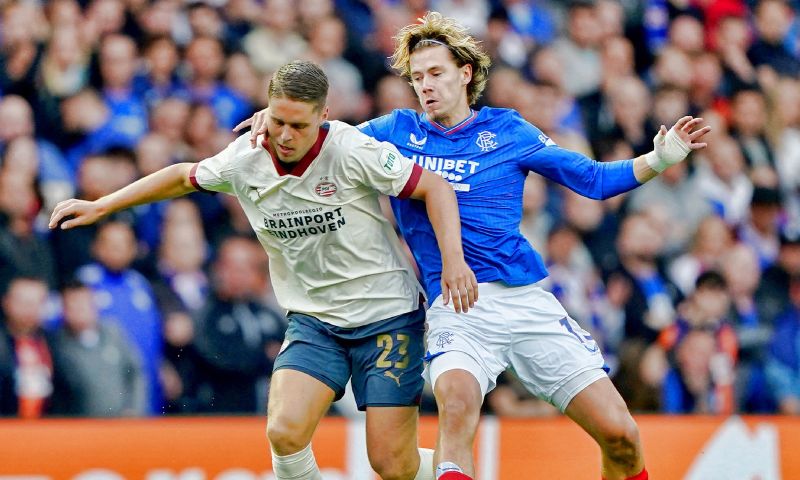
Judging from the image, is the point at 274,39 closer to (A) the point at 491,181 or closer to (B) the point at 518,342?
(A) the point at 491,181

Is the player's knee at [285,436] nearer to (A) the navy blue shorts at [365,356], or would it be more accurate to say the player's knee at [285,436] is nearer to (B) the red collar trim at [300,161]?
(A) the navy blue shorts at [365,356]

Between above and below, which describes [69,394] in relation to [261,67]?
below

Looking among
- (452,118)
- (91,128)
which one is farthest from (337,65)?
(452,118)

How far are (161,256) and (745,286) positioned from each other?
465 centimetres

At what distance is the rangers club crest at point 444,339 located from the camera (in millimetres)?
5945

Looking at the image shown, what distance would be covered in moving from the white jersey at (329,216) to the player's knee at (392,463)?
614mm

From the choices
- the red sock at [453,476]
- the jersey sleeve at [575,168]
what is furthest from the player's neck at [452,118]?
the red sock at [453,476]

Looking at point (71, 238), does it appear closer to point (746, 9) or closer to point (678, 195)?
point (678, 195)

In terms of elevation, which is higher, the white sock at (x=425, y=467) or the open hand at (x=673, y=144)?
the open hand at (x=673, y=144)

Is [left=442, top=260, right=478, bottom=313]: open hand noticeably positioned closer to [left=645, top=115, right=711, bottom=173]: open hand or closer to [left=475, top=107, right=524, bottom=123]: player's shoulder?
[left=475, top=107, right=524, bottom=123]: player's shoulder

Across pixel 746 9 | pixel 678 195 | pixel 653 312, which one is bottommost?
pixel 653 312

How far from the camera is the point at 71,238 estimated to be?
826cm

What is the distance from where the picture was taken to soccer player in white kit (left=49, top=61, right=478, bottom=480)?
19.1 ft

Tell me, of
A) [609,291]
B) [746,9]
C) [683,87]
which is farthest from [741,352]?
[746,9]
